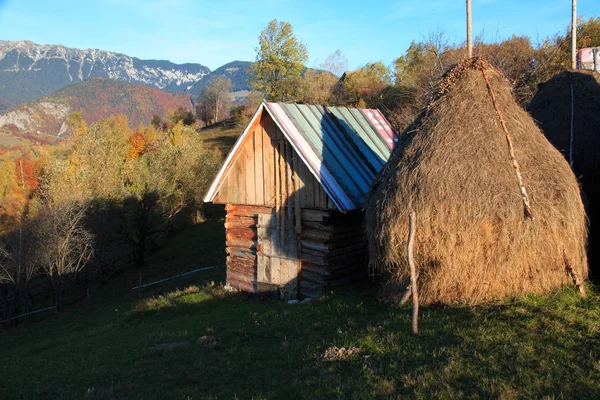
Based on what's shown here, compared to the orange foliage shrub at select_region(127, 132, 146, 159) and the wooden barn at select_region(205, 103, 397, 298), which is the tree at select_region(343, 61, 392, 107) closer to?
the wooden barn at select_region(205, 103, 397, 298)

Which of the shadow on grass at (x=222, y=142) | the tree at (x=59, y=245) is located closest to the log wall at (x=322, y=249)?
the tree at (x=59, y=245)

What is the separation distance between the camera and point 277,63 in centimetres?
5822

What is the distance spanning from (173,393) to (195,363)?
4.17 ft

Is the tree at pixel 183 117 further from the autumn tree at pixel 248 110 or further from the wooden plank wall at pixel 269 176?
the wooden plank wall at pixel 269 176

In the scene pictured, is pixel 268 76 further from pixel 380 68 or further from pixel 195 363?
pixel 195 363

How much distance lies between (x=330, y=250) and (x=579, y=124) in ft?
23.5

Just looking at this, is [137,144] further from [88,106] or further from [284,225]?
Answer: [88,106]

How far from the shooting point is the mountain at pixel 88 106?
525 feet

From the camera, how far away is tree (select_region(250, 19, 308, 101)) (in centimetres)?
5725

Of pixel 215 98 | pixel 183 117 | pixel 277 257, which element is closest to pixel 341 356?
pixel 277 257

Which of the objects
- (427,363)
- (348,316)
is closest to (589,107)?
(348,316)

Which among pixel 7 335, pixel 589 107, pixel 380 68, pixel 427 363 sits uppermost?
pixel 380 68

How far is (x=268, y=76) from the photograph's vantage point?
59.2 metres

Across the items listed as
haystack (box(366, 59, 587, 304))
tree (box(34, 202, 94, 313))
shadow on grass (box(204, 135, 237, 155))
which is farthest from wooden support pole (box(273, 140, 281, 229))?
shadow on grass (box(204, 135, 237, 155))
